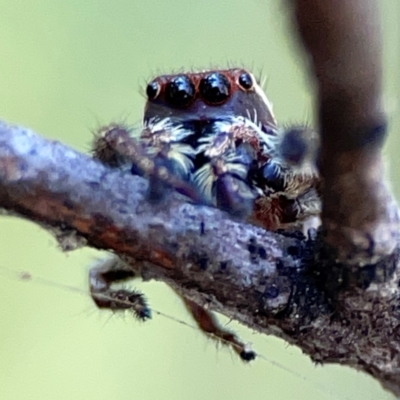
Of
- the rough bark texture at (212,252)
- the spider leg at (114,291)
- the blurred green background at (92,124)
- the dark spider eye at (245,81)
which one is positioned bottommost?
the blurred green background at (92,124)

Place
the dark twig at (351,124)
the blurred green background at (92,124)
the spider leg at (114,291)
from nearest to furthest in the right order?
the dark twig at (351,124)
the spider leg at (114,291)
the blurred green background at (92,124)

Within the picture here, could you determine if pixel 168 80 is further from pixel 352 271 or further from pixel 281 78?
pixel 281 78

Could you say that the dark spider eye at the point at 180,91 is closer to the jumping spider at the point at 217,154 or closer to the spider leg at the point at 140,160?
the jumping spider at the point at 217,154

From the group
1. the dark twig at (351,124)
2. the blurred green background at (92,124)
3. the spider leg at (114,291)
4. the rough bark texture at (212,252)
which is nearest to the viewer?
the dark twig at (351,124)

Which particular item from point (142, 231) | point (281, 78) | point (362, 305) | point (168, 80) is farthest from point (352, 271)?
point (281, 78)

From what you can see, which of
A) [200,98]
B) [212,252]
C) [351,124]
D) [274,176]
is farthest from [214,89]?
[351,124]

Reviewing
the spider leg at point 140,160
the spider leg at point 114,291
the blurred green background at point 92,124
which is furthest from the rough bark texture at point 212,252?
the blurred green background at point 92,124

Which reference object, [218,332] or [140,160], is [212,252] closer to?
[140,160]
